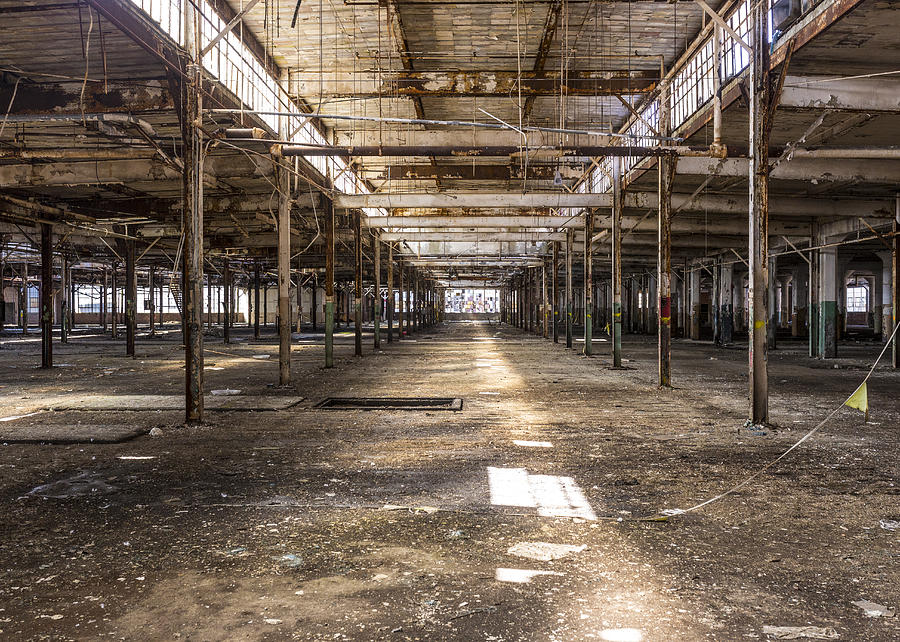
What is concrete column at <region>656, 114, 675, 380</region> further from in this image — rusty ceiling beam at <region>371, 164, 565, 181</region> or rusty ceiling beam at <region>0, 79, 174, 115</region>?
rusty ceiling beam at <region>0, 79, 174, 115</region>

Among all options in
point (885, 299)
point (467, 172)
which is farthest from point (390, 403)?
point (885, 299)

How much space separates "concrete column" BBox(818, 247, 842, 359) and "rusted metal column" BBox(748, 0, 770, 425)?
14.4m

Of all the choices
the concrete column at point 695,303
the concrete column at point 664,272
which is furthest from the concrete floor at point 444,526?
the concrete column at point 695,303

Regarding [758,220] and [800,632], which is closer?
[800,632]

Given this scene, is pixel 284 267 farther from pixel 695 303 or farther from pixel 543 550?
pixel 695 303

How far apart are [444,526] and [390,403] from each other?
672 cm

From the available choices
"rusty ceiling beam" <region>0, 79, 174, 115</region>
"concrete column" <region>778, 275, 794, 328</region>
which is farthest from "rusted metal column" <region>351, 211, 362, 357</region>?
"concrete column" <region>778, 275, 794, 328</region>

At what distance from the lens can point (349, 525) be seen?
4.80 meters

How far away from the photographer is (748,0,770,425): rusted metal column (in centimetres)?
884

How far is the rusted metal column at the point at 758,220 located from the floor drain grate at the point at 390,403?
4363 mm

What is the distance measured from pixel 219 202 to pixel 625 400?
1329 cm

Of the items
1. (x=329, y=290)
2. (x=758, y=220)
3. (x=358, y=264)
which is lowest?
(x=329, y=290)

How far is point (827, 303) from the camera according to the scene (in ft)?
70.3

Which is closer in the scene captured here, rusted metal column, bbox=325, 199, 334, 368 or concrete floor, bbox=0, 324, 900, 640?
concrete floor, bbox=0, 324, 900, 640
